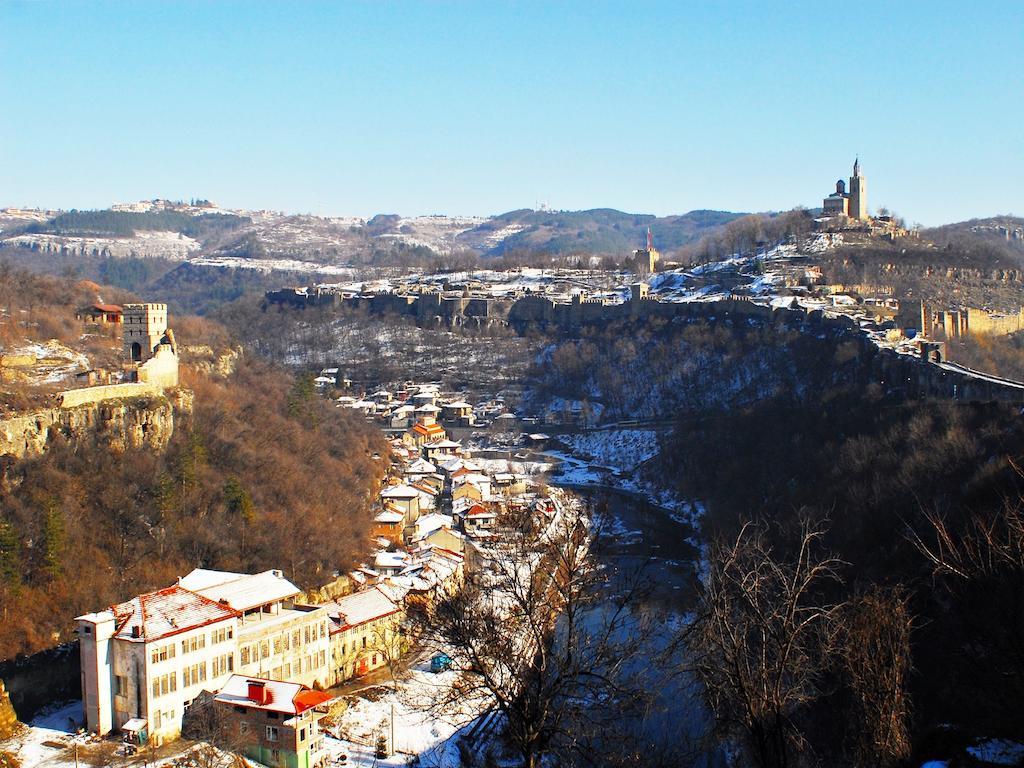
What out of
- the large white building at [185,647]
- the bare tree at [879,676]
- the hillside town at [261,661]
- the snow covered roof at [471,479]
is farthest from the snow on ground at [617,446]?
the bare tree at [879,676]

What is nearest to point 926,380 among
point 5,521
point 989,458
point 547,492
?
point 989,458

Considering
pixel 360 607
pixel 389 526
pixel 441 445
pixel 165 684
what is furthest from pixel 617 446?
pixel 165 684

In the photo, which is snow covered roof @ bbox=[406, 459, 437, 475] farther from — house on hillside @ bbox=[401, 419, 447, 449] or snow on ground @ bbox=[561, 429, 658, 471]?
snow on ground @ bbox=[561, 429, 658, 471]

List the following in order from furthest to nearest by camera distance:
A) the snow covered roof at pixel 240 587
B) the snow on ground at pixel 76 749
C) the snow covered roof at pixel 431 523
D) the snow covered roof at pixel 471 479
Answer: the snow covered roof at pixel 471 479
the snow covered roof at pixel 431 523
the snow covered roof at pixel 240 587
the snow on ground at pixel 76 749

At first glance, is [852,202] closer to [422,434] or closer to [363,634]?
[422,434]

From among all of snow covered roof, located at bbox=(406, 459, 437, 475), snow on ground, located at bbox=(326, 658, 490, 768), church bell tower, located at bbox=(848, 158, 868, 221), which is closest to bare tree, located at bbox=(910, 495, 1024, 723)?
snow on ground, located at bbox=(326, 658, 490, 768)

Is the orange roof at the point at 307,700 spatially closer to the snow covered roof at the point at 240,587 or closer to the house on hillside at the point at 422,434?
the snow covered roof at the point at 240,587

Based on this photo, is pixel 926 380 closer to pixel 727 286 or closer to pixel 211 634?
pixel 211 634
